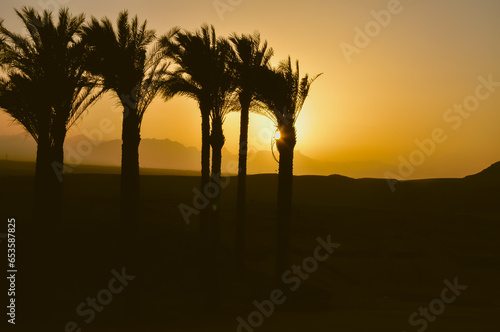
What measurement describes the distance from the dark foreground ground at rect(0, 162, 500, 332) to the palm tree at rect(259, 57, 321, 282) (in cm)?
149

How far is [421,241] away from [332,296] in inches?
466

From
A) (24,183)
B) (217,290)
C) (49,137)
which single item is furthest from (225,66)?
(24,183)

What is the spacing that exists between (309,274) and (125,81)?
990cm

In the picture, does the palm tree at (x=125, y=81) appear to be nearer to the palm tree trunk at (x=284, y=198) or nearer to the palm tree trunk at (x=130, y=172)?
the palm tree trunk at (x=130, y=172)

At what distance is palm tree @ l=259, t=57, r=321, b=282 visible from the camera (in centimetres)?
1074

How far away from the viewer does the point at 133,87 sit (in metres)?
11.4

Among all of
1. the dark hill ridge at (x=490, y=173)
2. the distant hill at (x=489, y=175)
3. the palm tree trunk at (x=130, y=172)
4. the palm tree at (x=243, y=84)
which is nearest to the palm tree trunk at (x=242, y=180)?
the palm tree at (x=243, y=84)

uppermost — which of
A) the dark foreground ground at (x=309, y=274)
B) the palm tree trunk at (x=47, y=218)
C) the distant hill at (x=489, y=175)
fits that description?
the distant hill at (x=489, y=175)

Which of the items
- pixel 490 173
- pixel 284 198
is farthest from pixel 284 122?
pixel 490 173

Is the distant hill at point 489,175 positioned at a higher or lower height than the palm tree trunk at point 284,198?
higher

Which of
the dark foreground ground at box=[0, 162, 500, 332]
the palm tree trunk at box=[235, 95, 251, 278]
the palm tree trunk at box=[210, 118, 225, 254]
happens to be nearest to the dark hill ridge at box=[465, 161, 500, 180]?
the dark foreground ground at box=[0, 162, 500, 332]

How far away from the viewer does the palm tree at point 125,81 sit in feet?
36.7

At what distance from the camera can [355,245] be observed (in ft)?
69.8

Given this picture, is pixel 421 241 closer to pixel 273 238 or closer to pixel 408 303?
pixel 273 238
